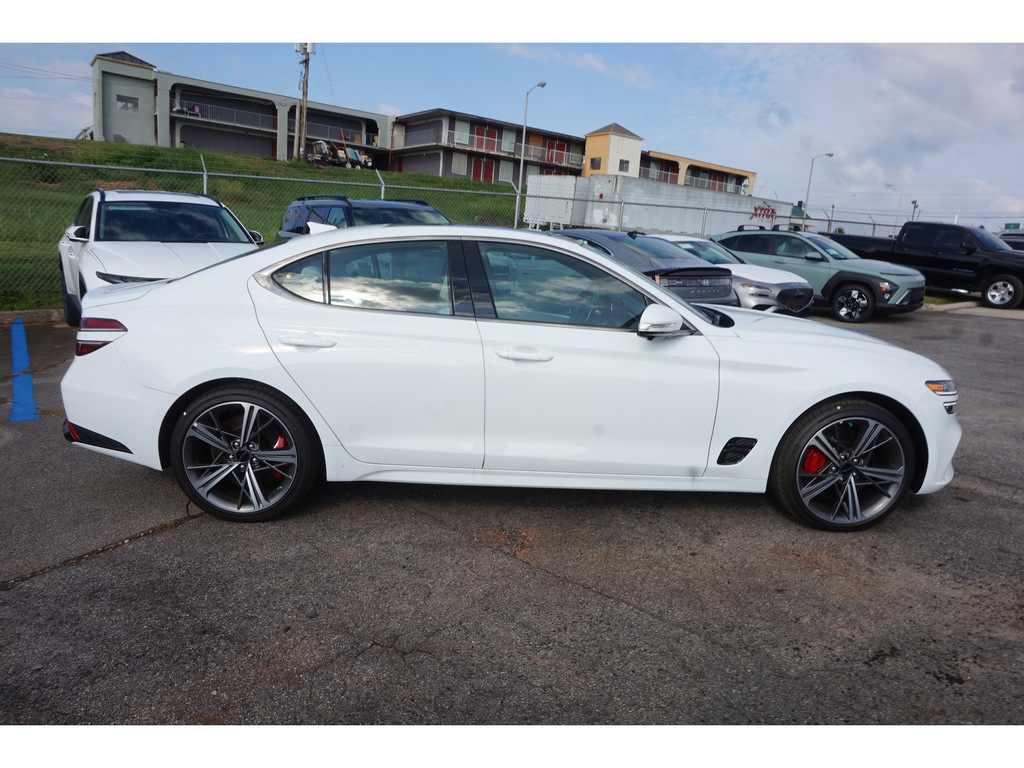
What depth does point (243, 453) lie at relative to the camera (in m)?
3.74

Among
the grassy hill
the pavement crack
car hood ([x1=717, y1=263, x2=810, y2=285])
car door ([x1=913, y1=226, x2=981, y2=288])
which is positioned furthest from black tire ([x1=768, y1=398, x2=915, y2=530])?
car door ([x1=913, y1=226, x2=981, y2=288])

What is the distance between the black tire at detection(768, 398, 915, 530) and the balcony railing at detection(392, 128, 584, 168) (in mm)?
54082

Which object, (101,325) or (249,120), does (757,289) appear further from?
(249,120)

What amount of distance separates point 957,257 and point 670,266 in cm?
1047

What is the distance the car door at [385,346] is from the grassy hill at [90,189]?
8.16 m

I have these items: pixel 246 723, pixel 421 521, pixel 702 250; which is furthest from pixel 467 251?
pixel 702 250

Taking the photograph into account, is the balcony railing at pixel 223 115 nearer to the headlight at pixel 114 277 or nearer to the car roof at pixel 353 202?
the car roof at pixel 353 202

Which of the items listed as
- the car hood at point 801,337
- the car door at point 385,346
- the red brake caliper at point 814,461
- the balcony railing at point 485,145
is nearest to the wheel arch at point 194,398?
the car door at point 385,346

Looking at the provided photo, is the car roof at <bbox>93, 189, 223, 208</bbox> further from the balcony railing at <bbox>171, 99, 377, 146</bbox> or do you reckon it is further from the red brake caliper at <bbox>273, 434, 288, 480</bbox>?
the balcony railing at <bbox>171, 99, 377, 146</bbox>

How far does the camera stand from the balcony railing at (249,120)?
5109 centimetres

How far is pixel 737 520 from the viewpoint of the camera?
4.04 m

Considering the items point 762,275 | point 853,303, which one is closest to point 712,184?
point 853,303

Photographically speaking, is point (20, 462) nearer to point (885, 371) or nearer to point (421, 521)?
point (421, 521)

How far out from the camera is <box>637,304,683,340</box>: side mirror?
355 cm
